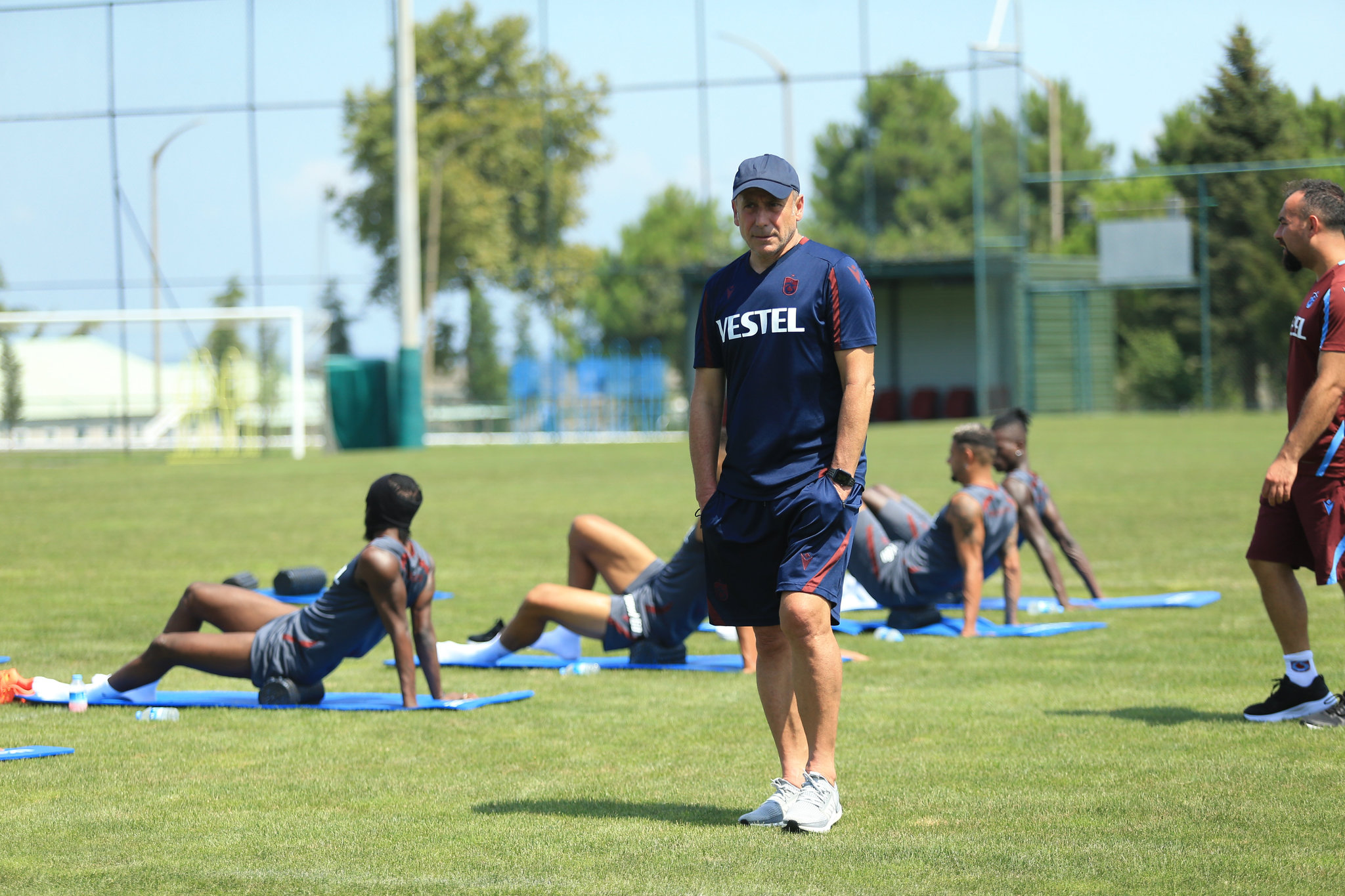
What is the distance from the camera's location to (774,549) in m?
4.71

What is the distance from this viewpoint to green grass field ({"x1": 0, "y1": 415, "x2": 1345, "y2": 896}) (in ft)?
14.0

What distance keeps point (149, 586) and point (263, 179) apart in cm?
2705

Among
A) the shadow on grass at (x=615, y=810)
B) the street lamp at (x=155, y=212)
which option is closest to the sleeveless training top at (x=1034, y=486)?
the shadow on grass at (x=615, y=810)

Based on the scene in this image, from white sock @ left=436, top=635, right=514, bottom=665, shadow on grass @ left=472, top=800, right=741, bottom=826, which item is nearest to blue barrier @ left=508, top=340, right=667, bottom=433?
white sock @ left=436, top=635, right=514, bottom=665

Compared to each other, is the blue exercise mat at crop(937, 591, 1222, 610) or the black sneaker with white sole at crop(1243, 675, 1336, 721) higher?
the black sneaker with white sole at crop(1243, 675, 1336, 721)

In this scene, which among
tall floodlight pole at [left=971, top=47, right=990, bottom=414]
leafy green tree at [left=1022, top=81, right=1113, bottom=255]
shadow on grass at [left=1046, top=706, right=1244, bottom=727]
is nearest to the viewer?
shadow on grass at [left=1046, top=706, right=1244, bottom=727]

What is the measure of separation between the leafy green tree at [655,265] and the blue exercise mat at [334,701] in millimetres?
49276

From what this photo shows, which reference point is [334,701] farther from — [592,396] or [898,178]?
[898,178]

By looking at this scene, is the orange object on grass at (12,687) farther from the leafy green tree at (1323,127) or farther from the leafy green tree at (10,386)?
the leafy green tree at (1323,127)

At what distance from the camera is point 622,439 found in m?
38.0

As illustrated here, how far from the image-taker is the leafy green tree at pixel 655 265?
2876 inches

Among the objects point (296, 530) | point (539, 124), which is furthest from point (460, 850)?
point (539, 124)

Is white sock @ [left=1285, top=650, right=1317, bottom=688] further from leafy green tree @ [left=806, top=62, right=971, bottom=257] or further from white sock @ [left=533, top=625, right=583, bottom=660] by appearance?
leafy green tree @ [left=806, top=62, right=971, bottom=257]

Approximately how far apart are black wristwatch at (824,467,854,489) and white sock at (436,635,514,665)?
12.3 ft
